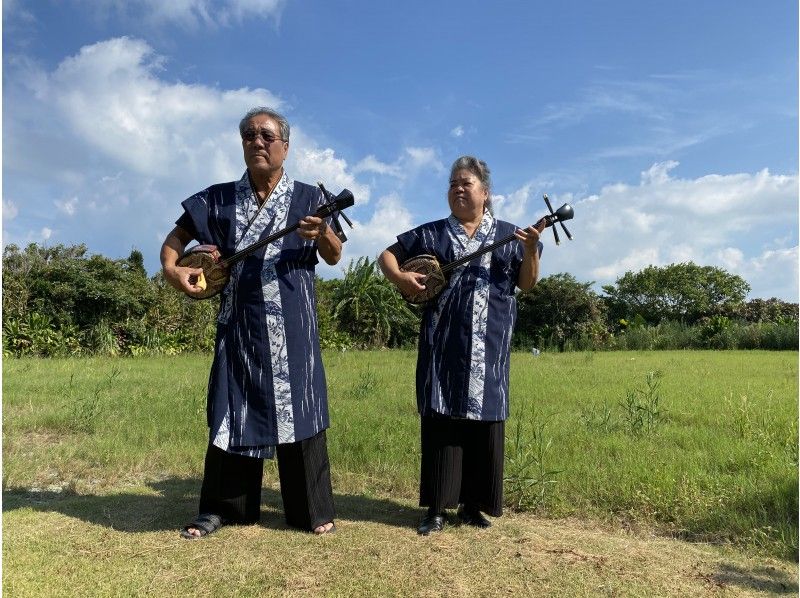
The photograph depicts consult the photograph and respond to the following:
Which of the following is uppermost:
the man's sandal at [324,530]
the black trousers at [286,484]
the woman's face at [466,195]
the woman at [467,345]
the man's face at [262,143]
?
the man's face at [262,143]

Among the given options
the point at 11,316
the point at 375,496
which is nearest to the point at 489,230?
the point at 375,496

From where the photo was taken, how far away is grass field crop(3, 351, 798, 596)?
2.79 m

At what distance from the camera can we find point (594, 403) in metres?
6.68

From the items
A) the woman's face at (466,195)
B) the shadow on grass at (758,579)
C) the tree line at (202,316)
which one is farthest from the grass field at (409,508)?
the tree line at (202,316)

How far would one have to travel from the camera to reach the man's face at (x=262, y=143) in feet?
10.8

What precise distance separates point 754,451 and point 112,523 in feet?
13.6

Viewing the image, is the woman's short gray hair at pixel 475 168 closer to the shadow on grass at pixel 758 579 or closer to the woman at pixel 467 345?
the woman at pixel 467 345

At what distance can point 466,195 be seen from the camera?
3.41 m

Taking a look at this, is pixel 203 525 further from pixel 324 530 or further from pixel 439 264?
pixel 439 264

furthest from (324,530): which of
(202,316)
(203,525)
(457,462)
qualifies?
(202,316)

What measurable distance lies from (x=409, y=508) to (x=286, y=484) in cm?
82

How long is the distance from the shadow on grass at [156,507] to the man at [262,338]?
0.24m

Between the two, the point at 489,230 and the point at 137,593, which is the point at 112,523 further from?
the point at 489,230

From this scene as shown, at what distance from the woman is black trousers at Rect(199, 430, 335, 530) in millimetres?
545
